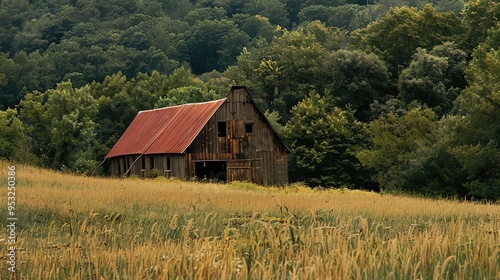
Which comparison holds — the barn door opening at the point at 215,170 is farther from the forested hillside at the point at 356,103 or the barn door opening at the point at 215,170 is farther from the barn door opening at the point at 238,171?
the forested hillside at the point at 356,103

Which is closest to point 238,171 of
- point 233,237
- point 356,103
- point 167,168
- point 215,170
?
point 215,170

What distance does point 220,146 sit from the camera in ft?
184

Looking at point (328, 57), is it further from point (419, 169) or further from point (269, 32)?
point (269, 32)

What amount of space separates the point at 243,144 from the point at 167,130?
5.70 metres

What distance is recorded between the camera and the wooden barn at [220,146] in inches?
2162

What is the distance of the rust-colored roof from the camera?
5556cm

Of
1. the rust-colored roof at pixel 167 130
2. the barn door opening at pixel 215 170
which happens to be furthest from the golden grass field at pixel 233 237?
the barn door opening at pixel 215 170

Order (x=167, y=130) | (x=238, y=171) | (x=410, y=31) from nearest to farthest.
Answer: (x=238, y=171), (x=167, y=130), (x=410, y=31)

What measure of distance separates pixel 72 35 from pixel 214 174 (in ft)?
348

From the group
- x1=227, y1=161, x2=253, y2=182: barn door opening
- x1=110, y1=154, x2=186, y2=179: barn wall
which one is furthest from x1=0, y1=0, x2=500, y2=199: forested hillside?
x1=110, y1=154, x2=186, y2=179: barn wall

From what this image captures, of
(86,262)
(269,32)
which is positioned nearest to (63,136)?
(86,262)

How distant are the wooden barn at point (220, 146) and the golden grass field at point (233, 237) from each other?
18.6m

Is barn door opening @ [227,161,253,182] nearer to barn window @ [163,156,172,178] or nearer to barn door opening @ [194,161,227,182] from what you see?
barn door opening @ [194,161,227,182]

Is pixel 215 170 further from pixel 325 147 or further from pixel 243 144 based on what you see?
pixel 325 147
